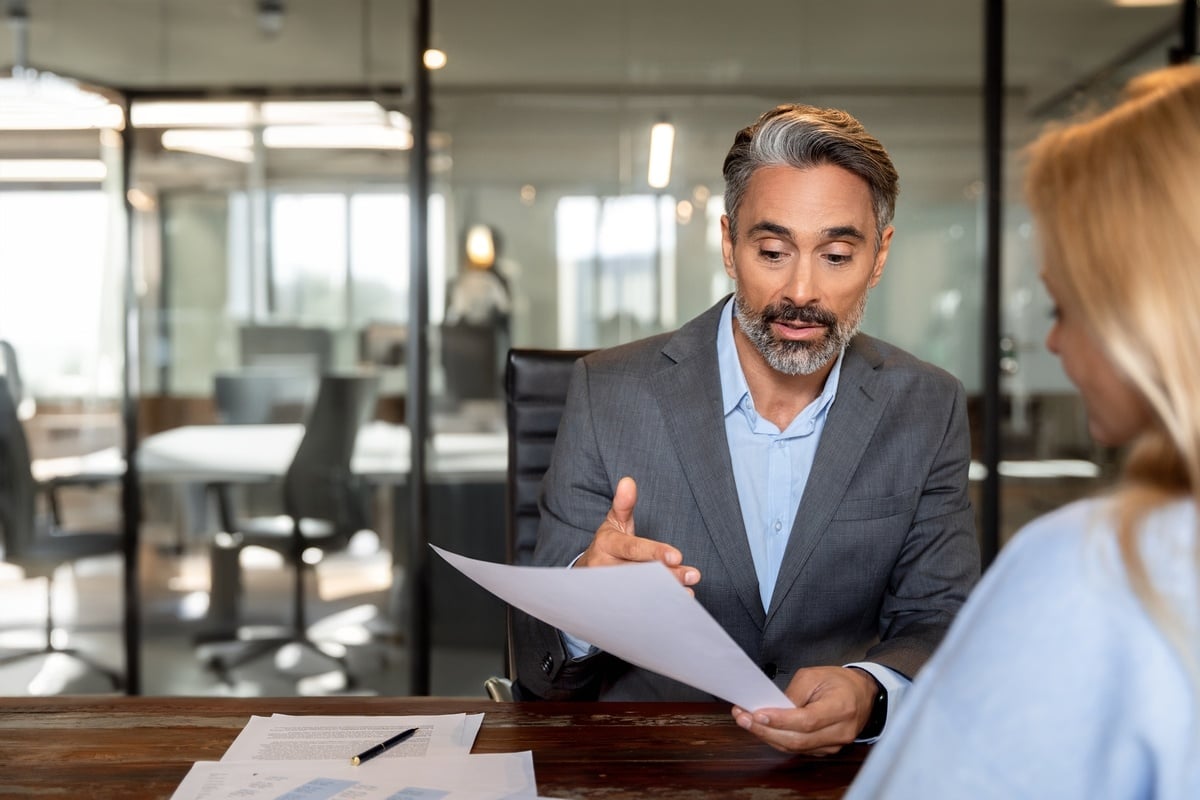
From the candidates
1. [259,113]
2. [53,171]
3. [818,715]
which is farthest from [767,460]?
[53,171]

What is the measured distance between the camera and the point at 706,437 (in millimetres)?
1753

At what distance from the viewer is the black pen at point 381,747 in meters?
1.17

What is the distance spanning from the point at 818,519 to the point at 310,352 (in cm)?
263

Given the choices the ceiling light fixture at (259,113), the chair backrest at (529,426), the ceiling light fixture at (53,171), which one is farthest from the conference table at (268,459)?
the chair backrest at (529,426)

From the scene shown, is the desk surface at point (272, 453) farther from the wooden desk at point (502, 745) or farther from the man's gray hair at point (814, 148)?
the wooden desk at point (502, 745)

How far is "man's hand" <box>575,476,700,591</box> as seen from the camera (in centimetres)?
129

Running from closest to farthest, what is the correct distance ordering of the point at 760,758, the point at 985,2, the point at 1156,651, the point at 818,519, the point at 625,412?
the point at 1156,651
the point at 760,758
the point at 818,519
the point at 625,412
the point at 985,2

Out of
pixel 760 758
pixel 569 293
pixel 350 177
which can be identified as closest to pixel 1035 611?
pixel 760 758

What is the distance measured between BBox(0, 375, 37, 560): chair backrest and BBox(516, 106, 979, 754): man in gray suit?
113 inches

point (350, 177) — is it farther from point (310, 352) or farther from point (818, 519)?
point (818, 519)

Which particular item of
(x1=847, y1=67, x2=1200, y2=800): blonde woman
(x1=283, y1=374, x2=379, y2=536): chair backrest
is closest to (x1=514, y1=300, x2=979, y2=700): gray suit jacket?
(x1=847, y1=67, x2=1200, y2=800): blonde woman

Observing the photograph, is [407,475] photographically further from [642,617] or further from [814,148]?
[642,617]

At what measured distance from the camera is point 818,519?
65.8 inches

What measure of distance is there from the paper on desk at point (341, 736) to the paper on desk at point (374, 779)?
22 millimetres
